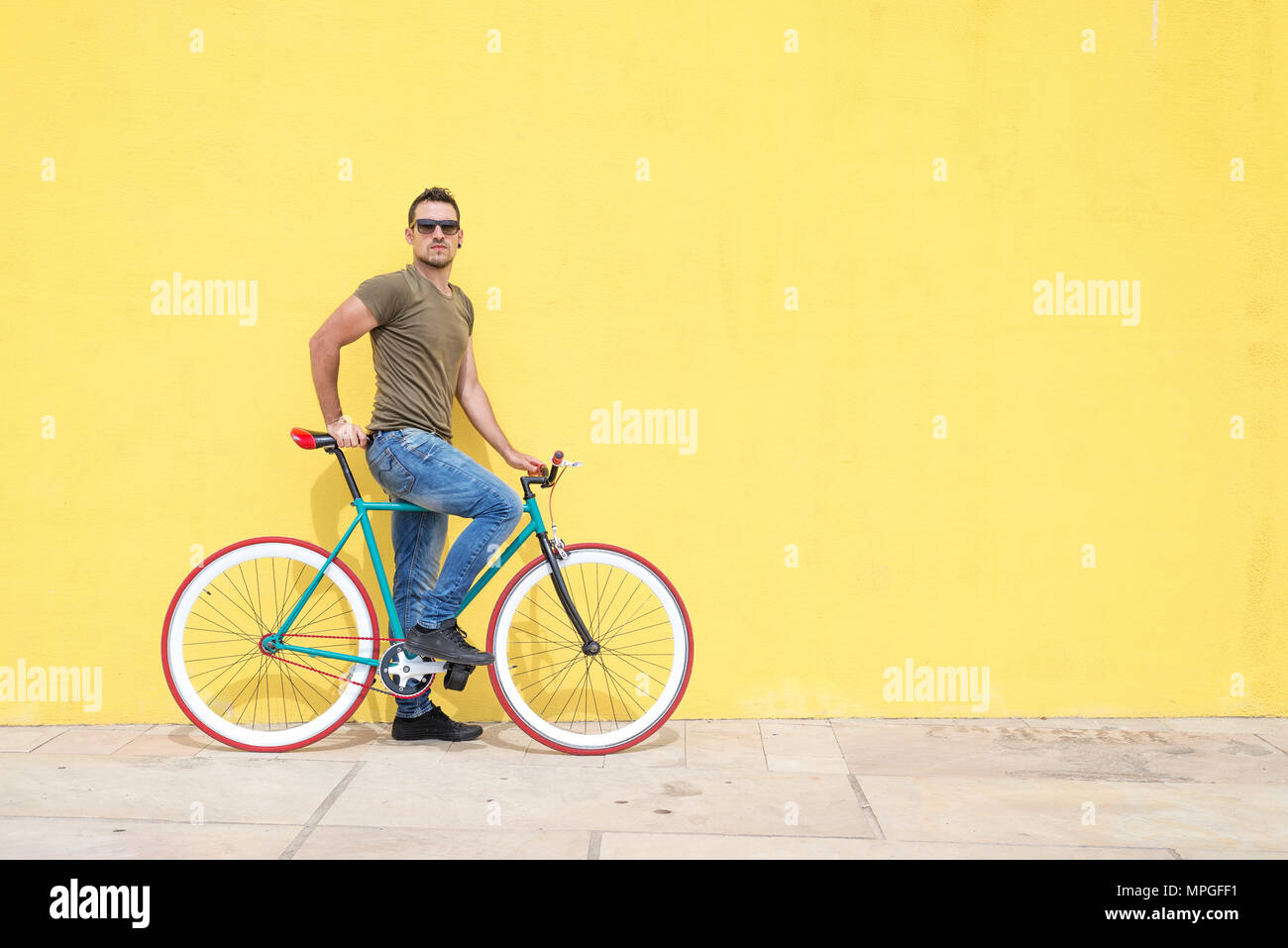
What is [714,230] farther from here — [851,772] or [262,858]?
[262,858]

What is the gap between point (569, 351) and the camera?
15.7 feet

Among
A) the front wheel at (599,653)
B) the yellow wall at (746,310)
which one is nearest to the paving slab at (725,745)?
the yellow wall at (746,310)

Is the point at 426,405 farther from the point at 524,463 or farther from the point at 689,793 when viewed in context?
the point at 689,793

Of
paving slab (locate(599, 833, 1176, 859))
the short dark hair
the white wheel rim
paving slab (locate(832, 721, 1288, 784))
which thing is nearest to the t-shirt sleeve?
the short dark hair

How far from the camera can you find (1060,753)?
4.36m

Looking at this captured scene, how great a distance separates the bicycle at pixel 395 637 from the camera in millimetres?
4438

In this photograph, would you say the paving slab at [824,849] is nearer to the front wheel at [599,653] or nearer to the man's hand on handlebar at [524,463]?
the front wheel at [599,653]

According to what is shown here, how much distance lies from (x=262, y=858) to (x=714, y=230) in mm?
2913

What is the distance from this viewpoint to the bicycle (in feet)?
14.6

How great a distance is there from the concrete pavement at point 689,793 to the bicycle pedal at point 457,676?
0.25 metres

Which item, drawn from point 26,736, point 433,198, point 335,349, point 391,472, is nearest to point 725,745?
point 391,472

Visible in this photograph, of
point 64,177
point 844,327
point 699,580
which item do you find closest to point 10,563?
point 64,177

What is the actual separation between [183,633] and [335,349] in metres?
1.27

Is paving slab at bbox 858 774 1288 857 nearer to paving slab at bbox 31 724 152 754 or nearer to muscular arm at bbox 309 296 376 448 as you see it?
muscular arm at bbox 309 296 376 448
